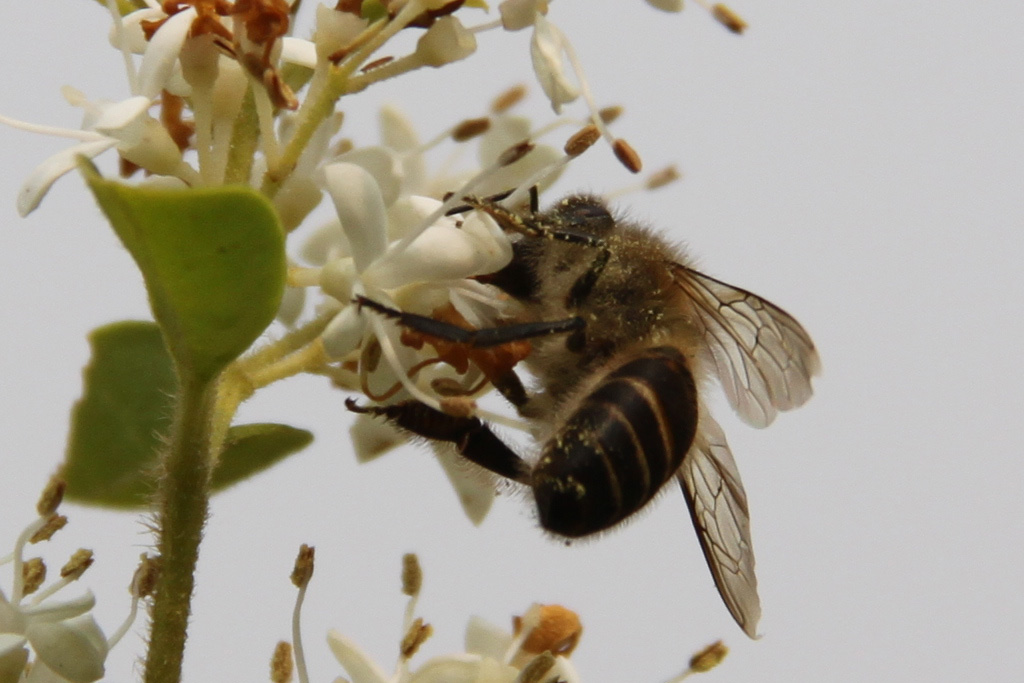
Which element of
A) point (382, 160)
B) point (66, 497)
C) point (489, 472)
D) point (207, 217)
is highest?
point (382, 160)

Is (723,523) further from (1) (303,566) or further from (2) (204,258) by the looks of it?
(2) (204,258)

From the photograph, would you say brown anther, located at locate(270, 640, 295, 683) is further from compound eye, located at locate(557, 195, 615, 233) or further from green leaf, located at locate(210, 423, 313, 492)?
compound eye, located at locate(557, 195, 615, 233)

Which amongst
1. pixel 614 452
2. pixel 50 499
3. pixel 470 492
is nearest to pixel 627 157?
pixel 614 452

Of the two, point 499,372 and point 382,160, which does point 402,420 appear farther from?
point 382,160

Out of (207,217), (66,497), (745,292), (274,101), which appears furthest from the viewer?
(66,497)

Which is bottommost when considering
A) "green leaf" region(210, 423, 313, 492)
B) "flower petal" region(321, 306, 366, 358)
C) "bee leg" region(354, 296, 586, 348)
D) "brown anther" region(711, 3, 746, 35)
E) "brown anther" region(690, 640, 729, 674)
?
"brown anther" region(690, 640, 729, 674)

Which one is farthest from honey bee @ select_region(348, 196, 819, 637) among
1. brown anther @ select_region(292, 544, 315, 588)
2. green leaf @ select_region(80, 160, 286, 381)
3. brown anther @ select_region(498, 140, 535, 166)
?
green leaf @ select_region(80, 160, 286, 381)

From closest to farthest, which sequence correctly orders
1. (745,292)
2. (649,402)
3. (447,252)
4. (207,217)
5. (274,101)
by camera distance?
(207,217)
(274,101)
(447,252)
(649,402)
(745,292)

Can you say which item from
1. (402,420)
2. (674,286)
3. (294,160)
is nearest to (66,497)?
(402,420)
